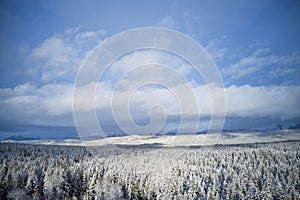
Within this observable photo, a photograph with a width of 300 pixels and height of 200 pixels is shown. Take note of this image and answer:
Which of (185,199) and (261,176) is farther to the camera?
(261,176)

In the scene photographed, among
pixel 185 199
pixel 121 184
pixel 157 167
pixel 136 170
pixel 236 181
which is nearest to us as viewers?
pixel 185 199

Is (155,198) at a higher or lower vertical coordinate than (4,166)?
lower

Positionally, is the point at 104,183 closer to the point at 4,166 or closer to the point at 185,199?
the point at 185,199

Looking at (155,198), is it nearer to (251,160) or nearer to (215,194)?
(215,194)

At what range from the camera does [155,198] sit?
4707 inches

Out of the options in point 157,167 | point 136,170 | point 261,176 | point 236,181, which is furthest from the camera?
point 157,167

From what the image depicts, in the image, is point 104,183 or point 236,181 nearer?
point 104,183

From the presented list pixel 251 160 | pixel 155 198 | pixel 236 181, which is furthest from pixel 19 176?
pixel 251 160

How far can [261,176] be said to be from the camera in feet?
481

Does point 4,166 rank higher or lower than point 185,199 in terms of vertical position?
higher

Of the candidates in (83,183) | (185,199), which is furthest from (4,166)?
(185,199)

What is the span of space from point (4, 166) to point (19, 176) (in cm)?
1575

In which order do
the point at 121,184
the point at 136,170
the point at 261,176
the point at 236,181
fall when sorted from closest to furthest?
the point at 121,184 < the point at 236,181 < the point at 261,176 < the point at 136,170

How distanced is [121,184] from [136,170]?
3914cm
